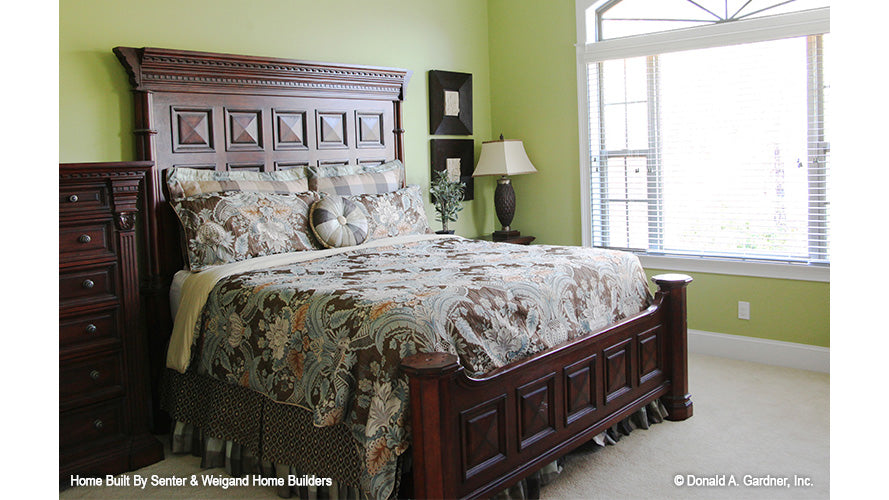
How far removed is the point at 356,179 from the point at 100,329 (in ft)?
5.62

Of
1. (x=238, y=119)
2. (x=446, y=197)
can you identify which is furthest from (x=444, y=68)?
(x=238, y=119)

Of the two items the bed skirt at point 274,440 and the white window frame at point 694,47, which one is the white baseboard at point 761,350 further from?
the bed skirt at point 274,440

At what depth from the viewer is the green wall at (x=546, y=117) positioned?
4.64 metres

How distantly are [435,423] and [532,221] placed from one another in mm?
3473

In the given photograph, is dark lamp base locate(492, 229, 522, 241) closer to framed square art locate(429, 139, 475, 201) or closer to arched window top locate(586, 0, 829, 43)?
framed square art locate(429, 139, 475, 201)

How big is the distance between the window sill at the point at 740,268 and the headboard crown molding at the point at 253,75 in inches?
81.5

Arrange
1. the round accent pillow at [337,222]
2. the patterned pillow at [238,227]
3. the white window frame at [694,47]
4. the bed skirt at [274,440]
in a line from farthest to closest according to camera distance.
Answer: the white window frame at [694,47]
the round accent pillow at [337,222]
the patterned pillow at [238,227]
the bed skirt at [274,440]

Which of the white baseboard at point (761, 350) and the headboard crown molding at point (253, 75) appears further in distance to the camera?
the white baseboard at point (761, 350)

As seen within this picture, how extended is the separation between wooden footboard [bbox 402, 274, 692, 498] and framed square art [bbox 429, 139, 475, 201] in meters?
2.14

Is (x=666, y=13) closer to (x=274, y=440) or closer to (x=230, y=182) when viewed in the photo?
(x=230, y=182)

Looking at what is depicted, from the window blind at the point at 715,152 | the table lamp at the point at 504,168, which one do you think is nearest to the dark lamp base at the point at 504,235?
the table lamp at the point at 504,168

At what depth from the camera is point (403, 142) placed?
A: 482cm
